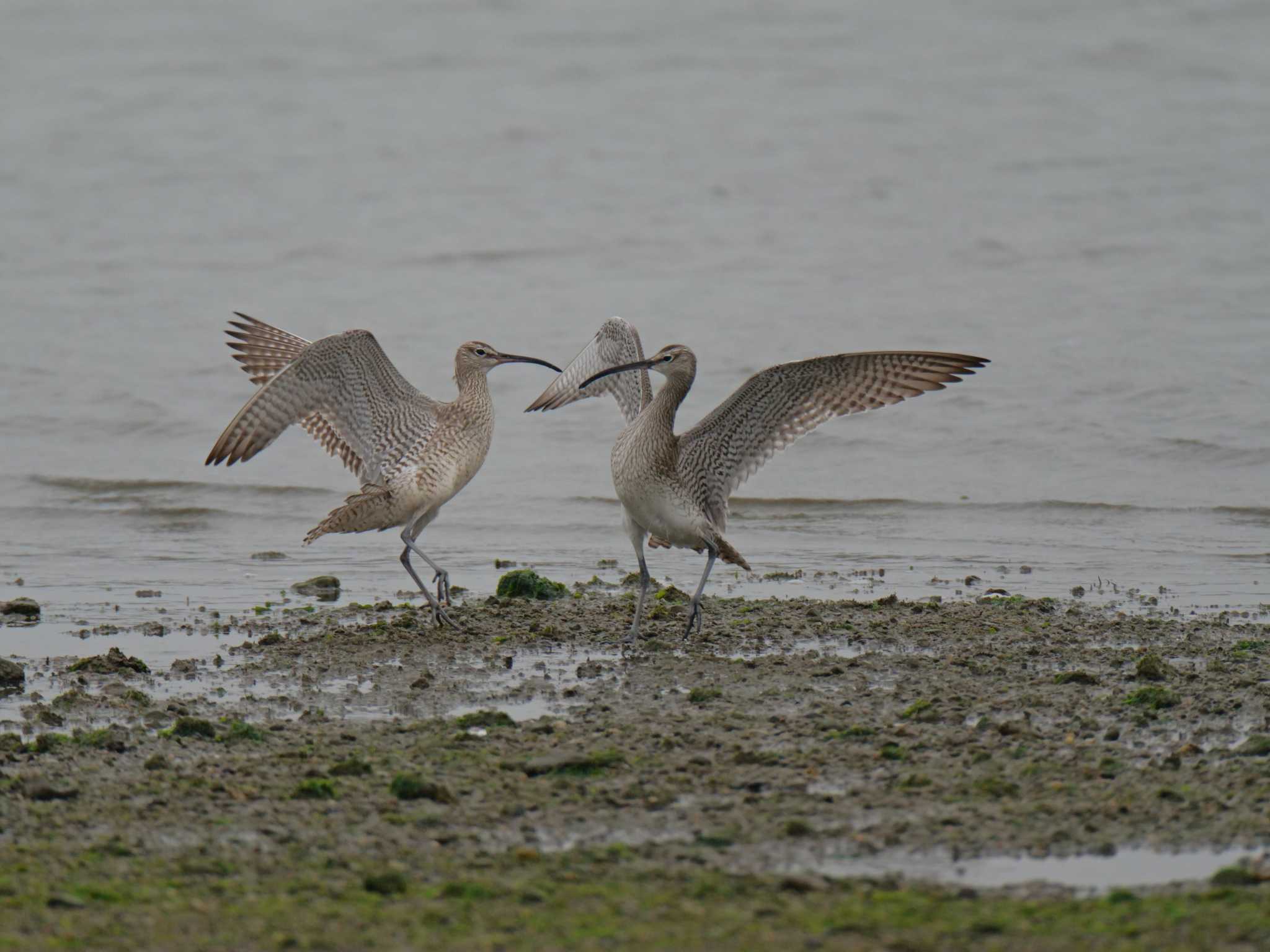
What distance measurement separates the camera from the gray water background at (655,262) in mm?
10727

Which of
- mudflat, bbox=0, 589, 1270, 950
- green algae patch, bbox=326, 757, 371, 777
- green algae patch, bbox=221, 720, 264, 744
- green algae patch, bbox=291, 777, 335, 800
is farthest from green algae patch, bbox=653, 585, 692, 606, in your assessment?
green algae patch, bbox=291, 777, 335, 800

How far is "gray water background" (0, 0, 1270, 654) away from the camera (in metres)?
10.7

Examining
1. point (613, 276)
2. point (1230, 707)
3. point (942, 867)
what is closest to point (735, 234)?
point (613, 276)

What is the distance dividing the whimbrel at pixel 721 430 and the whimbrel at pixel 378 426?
1018 mm

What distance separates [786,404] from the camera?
323 inches

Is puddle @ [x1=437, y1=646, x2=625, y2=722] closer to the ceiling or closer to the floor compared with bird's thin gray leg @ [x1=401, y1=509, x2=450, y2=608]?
closer to the floor

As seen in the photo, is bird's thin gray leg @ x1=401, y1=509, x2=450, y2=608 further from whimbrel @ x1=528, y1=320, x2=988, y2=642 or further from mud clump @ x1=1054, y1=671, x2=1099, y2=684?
mud clump @ x1=1054, y1=671, x2=1099, y2=684

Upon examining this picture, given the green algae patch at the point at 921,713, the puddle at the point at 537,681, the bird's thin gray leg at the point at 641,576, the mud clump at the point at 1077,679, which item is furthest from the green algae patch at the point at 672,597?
the green algae patch at the point at 921,713

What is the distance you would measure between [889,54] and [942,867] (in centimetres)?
2339

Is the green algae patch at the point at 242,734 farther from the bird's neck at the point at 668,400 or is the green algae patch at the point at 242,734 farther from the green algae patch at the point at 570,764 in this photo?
the bird's neck at the point at 668,400

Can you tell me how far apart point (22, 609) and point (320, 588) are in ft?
4.89

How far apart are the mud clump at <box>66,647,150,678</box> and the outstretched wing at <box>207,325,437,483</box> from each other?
1349mm

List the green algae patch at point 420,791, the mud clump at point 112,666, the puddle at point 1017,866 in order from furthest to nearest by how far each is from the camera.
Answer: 1. the mud clump at point 112,666
2. the green algae patch at point 420,791
3. the puddle at point 1017,866

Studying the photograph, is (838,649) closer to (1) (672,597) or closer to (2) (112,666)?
(1) (672,597)
